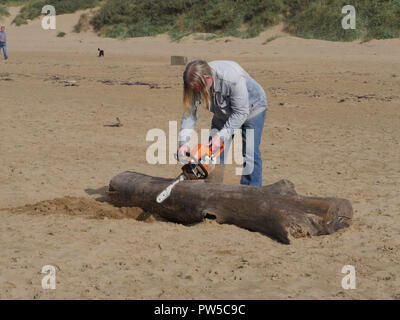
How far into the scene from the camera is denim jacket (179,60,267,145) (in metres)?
5.16

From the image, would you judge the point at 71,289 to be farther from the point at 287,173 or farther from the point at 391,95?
the point at 391,95

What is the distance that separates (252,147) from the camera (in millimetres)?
5820

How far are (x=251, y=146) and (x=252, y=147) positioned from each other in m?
0.01

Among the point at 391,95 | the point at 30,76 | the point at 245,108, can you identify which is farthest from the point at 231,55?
the point at 245,108

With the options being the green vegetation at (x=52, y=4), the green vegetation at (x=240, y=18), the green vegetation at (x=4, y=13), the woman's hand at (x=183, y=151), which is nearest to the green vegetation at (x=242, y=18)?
the green vegetation at (x=240, y=18)

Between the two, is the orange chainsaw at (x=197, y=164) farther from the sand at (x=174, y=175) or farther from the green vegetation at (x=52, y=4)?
the green vegetation at (x=52, y=4)

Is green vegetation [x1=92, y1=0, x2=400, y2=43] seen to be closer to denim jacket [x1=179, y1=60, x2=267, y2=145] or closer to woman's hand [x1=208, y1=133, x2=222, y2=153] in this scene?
denim jacket [x1=179, y1=60, x2=267, y2=145]

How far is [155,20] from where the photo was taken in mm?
31031

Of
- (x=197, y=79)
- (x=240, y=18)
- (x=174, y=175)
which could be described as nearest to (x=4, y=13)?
(x=240, y=18)

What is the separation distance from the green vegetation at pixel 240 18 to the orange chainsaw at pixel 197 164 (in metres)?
16.7

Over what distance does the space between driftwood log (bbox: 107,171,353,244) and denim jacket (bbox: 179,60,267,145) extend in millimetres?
501

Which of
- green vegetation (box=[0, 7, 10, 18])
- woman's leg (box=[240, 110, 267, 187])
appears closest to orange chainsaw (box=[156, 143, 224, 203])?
woman's leg (box=[240, 110, 267, 187])

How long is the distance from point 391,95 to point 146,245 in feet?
31.0

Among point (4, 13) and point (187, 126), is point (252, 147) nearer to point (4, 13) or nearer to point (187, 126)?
point (187, 126)
